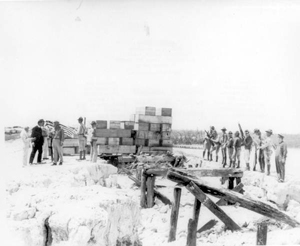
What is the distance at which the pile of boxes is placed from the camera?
7.41 m

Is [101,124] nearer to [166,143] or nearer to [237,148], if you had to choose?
[166,143]

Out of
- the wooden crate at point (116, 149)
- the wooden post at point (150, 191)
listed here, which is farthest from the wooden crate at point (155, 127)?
the wooden post at point (150, 191)

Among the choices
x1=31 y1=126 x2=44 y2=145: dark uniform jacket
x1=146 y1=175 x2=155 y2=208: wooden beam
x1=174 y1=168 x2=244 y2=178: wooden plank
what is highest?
x1=31 y1=126 x2=44 y2=145: dark uniform jacket

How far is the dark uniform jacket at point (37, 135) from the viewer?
6485 millimetres

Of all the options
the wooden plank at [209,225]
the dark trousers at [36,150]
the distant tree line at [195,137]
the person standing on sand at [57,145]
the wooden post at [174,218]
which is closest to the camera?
the wooden post at [174,218]

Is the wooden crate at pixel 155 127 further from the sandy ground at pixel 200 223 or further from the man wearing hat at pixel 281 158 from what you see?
the man wearing hat at pixel 281 158

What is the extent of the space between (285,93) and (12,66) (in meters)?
5.86

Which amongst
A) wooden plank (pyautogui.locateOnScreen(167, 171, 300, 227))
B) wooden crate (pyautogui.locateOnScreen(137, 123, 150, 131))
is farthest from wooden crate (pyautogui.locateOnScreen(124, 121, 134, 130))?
wooden plank (pyautogui.locateOnScreen(167, 171, 300, 227))

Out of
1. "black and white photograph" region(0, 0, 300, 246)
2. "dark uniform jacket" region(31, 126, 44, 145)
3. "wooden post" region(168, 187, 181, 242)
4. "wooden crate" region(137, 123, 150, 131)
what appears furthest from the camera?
"wooden crate" region(137, 123, 150, 131)

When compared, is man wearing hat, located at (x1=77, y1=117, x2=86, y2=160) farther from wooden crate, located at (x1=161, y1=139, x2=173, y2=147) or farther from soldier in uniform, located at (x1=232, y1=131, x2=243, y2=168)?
soldier in uniform, located at (x1=232, y1=131, x2=243, y2=168)

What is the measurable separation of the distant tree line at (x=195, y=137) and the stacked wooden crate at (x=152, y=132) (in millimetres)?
276

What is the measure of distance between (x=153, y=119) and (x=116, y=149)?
1.69 metres

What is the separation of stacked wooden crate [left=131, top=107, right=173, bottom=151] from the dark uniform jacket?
2.31 meters

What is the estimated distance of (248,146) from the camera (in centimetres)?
734
